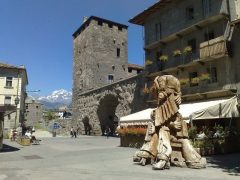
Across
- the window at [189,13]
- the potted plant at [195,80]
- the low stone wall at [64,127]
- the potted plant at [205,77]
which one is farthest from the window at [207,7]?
the low stone wall at [64,127]

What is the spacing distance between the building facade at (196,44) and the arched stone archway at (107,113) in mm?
12029

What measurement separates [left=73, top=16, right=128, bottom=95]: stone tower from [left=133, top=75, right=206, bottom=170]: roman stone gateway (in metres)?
35.9

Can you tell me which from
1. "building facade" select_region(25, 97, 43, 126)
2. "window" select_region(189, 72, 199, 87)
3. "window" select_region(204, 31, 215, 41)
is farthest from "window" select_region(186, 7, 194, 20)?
"building facade" select_region(25, 97, 43, 126)

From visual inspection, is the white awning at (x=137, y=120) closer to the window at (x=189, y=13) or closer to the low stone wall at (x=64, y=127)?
the window at (x=189, y=13)

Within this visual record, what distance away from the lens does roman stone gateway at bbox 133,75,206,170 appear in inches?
411

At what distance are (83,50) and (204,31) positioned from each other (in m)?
29.7

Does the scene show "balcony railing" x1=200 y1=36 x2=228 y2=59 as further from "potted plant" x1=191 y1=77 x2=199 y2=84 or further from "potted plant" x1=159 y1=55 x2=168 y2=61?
"potted plant" x1=159 y1=55 x2=168 y2=61

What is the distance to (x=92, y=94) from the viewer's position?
136 ft

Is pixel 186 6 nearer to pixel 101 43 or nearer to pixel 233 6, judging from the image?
pixel 233 6

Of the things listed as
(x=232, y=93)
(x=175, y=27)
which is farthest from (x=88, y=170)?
(x=175, y=27)

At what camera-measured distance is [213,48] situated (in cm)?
2169

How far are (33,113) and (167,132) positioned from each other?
6904 cm

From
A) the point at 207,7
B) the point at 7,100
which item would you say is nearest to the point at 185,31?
the point at 207,7

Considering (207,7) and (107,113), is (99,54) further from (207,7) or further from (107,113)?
(207,7)
